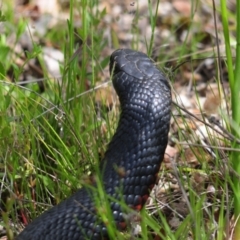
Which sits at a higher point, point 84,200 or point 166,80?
point 166,80

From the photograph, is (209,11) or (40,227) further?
(209,11)

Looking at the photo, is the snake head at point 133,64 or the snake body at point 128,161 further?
the snake head at point 133,64

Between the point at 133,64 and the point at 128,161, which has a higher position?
the point at 133,64

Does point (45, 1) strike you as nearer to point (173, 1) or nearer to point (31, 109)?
point (173, 1)

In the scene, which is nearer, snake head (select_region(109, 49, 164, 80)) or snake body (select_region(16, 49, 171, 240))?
snake body (select_region(16, 49, 171, 240))

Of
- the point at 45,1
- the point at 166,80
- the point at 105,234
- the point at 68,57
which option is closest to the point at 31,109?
the point at 68,57

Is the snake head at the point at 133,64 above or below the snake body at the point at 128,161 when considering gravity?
above

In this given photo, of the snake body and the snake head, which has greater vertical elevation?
the snake head

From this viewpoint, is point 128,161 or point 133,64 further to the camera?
point 133,64
